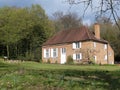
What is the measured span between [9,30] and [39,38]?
12269mm

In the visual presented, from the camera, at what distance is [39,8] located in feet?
319

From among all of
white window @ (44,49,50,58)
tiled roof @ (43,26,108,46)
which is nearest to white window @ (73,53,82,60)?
tiled roof @ (43,26,108,46)

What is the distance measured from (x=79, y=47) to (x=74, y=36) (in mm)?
3213

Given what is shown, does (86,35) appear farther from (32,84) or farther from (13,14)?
(32,84)

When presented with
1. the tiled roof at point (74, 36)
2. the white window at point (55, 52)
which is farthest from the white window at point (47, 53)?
the white window at point (55, 52)

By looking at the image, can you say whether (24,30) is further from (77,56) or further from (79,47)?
(77,56)

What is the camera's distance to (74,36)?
7456cm

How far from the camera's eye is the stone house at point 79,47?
233ft

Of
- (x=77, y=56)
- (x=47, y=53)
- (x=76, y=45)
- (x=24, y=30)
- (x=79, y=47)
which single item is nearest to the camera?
(x=77, y=56)

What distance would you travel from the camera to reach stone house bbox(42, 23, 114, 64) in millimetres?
70875

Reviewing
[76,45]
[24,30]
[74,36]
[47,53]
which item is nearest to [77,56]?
[76,45]

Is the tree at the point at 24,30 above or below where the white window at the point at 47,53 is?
above

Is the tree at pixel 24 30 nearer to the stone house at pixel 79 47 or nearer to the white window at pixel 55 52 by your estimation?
the stone house at pixel 79 47

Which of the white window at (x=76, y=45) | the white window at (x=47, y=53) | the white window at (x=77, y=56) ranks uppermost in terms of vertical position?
the white window at (x=76, y=45)
